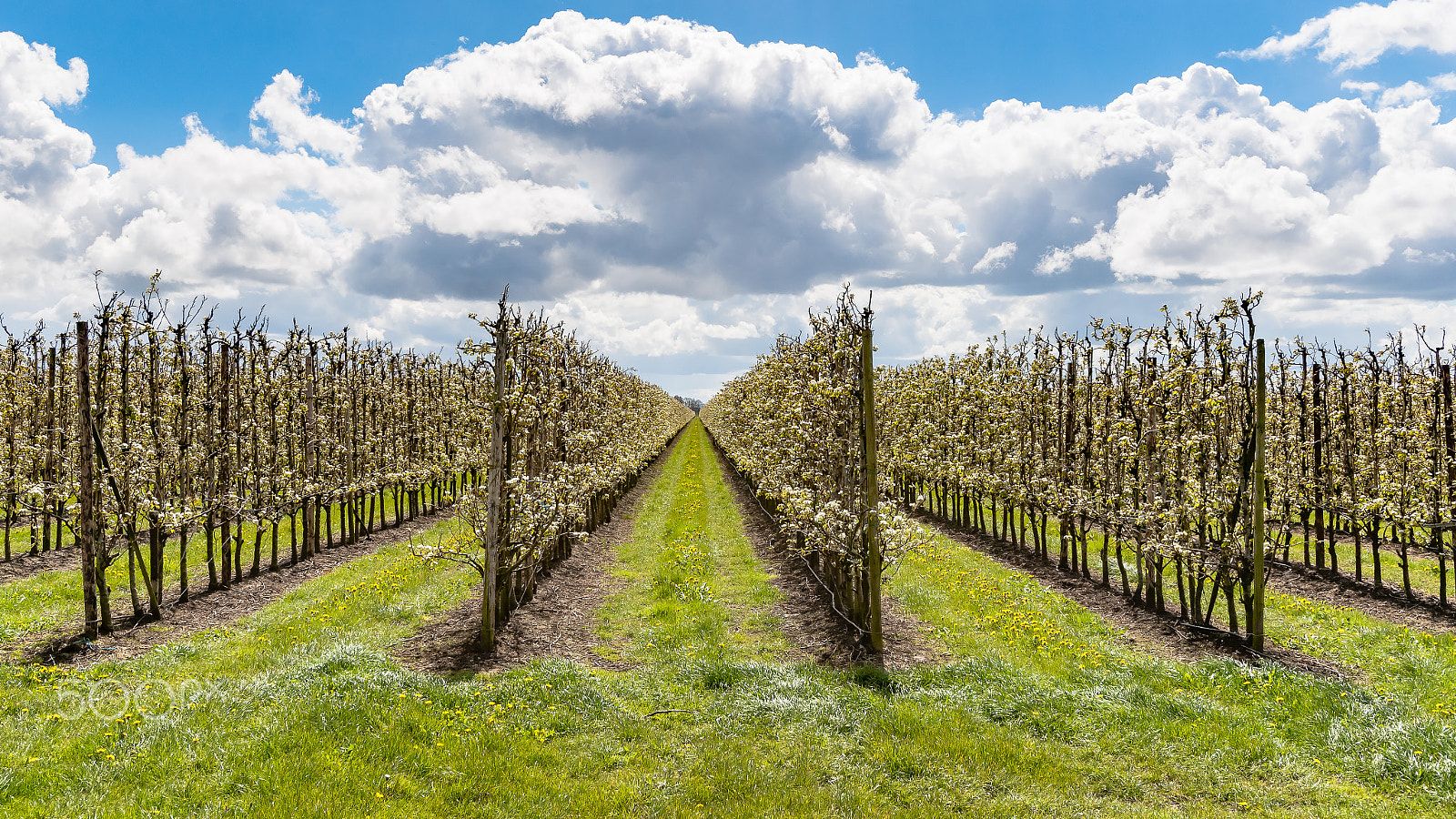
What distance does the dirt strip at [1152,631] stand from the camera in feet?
39.0

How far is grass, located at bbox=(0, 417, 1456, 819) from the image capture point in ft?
23.5

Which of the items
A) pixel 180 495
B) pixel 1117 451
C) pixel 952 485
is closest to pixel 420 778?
pixel 180 495

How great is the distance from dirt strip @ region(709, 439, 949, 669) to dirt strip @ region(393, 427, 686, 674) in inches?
140

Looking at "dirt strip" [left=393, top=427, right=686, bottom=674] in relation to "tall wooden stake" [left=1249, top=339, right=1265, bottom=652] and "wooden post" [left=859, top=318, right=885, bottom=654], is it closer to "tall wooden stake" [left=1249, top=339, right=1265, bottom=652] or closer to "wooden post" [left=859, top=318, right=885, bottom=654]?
"wooden post" [left=859, top=318, right=885, bottom=654]

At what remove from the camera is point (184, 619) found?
559 inches

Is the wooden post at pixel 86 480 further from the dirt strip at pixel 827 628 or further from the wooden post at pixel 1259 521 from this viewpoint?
the wooden post at pixel 1259 521

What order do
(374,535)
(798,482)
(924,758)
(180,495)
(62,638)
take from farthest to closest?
(374,535) → (798,482) → (180,495) → (62,638) → (924,758)

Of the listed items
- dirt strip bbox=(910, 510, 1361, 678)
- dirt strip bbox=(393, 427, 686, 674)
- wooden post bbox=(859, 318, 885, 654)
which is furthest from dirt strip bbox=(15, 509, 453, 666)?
dirt strip bbox=(910, 510, 1361, 678)

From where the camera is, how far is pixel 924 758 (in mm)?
8078

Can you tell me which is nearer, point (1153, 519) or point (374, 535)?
point (1153, 519)

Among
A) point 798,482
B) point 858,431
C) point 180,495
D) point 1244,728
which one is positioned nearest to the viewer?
point 1244,728

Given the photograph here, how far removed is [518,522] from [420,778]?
626 cm

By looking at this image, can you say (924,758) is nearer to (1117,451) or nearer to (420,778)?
(420,778)

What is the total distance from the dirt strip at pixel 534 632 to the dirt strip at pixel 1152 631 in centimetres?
1019
